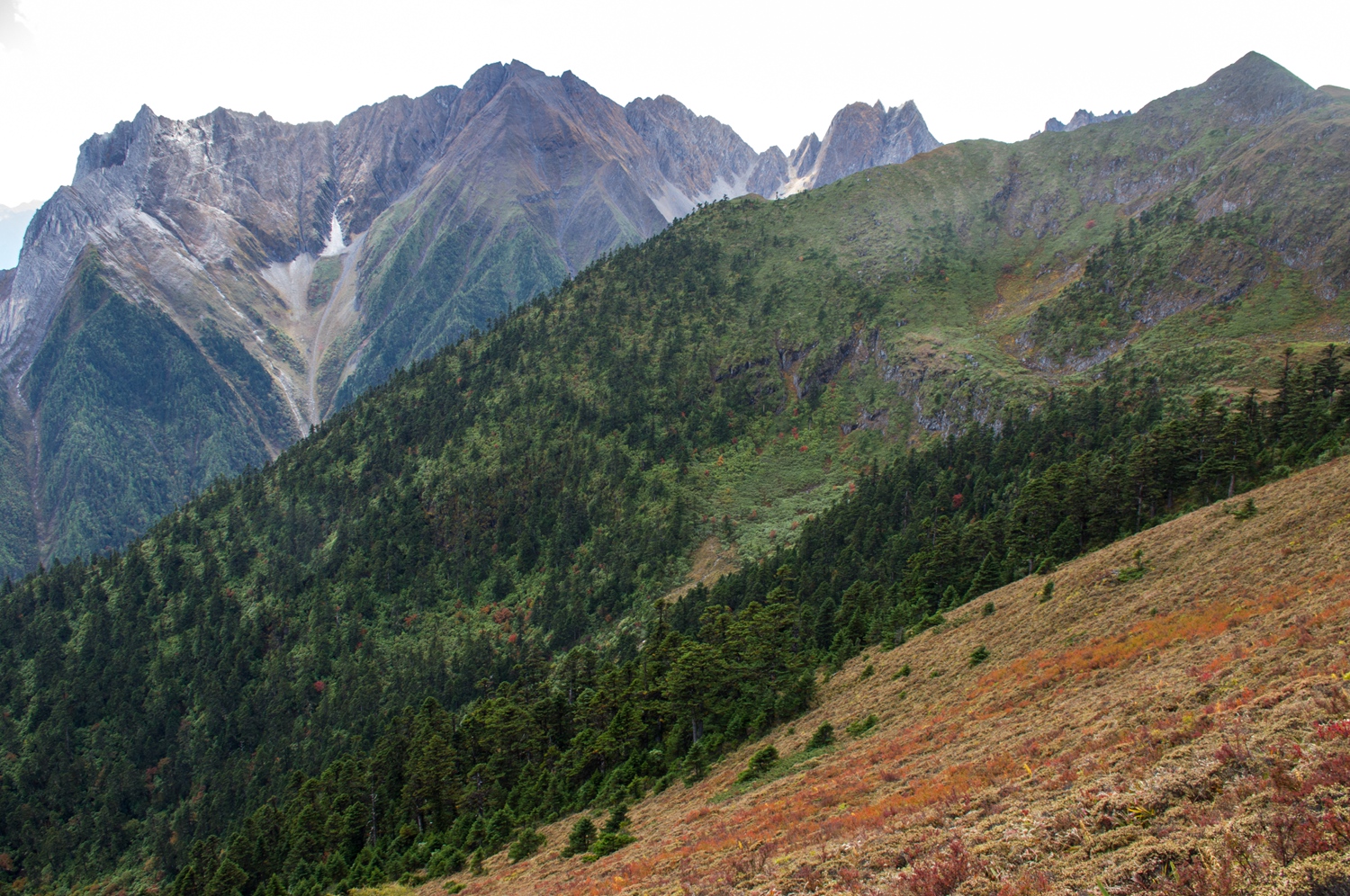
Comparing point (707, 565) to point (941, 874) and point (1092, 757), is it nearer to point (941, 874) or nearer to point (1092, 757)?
point (1092, 757)

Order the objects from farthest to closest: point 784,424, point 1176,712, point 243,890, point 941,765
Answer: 1. point 784,424
2. point 243,890
3. point 941,765
4. point 1176,712

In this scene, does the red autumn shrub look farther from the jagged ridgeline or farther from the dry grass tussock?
the jagged ridgeline

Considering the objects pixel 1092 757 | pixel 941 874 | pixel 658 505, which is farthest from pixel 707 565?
pixel 941 874

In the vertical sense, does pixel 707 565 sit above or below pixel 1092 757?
below

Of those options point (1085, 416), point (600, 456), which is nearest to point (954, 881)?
point (1085, 416)

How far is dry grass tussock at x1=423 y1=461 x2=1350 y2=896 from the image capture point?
1206 cm

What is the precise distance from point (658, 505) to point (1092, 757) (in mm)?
112596

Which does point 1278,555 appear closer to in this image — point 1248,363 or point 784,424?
point 1248,363

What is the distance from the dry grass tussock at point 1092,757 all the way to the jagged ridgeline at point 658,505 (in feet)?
44.7

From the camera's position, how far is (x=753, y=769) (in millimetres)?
38031

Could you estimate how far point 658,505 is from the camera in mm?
130125

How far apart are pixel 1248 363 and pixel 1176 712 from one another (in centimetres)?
10248

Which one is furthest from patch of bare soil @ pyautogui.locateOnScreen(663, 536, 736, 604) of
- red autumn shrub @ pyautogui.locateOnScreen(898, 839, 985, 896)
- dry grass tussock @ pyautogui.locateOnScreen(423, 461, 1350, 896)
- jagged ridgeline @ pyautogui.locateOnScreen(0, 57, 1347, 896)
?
red autumn shrub @ pyautogui.locateOnScreen(898, 839, 985, 896)

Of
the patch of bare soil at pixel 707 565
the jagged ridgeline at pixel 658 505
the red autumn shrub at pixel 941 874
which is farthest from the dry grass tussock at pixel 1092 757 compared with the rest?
the patch of bare soil at pixel 707 565
